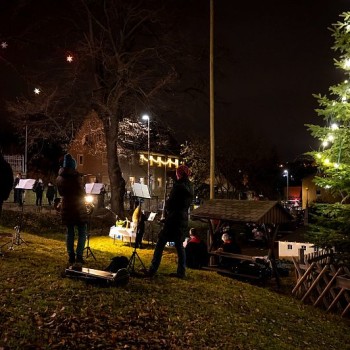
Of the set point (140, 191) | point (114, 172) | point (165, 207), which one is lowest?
point (165, 207)

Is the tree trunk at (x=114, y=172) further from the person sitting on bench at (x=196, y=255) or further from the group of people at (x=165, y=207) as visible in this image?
the group of people at (x=165, y=207)

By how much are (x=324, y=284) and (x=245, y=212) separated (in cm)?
260

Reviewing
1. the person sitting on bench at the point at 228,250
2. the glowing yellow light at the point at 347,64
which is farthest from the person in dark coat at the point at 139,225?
the glowing yellow light at the point at 347,64

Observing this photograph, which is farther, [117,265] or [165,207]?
[165,207]

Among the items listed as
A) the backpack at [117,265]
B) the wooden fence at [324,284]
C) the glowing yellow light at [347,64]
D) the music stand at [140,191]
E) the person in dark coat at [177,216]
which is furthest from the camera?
the music stand at [140,191]

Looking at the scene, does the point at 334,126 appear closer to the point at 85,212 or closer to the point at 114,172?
the point at 85,212

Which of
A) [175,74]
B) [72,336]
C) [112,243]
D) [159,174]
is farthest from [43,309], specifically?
[159,174]

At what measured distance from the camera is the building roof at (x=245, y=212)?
10.7m

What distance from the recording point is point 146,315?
6.27 m

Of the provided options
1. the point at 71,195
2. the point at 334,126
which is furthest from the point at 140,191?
the point at 334,126

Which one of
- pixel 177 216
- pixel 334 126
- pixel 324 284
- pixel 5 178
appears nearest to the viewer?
pixel 5 178

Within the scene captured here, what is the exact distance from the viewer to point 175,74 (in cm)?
2150

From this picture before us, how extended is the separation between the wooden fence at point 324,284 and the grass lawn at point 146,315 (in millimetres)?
387

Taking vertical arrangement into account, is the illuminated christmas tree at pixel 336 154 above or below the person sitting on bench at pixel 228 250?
above
